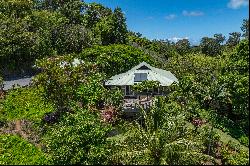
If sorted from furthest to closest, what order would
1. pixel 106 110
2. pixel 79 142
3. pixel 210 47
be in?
1. pixel 210 47
2. pixel 106 110
3. pixel 79 142

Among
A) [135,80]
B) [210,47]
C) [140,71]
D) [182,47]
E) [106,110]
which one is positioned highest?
[182,47]

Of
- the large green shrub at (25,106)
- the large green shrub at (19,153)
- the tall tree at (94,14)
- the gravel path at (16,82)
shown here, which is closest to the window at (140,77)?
the large green shrub at (25,106)

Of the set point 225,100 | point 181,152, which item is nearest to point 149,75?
point 225,100

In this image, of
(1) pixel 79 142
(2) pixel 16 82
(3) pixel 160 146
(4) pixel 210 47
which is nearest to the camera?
(3) pixel 160 146

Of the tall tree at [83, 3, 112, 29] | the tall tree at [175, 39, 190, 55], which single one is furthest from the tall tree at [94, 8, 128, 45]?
the tall tree at [175, 39, 190, 55]

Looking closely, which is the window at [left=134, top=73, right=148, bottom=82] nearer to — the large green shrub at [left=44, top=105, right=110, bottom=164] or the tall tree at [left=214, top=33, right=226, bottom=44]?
the large green shrub at [left=44, top=105, right=110, bottom=164]

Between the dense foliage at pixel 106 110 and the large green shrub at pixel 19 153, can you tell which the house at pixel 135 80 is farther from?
the large green shrub at pixel 19 153

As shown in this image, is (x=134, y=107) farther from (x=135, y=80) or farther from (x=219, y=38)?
(x=219, y=38)

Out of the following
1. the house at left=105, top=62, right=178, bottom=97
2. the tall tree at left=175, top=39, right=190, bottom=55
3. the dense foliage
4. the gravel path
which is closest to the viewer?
the dense foliage

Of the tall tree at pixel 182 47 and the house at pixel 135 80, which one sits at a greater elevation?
the tall tree at pixel 182 47

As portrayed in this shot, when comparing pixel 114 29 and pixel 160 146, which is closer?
pixel 160 146

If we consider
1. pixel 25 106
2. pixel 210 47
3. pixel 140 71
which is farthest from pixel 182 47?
pixel 25 106
